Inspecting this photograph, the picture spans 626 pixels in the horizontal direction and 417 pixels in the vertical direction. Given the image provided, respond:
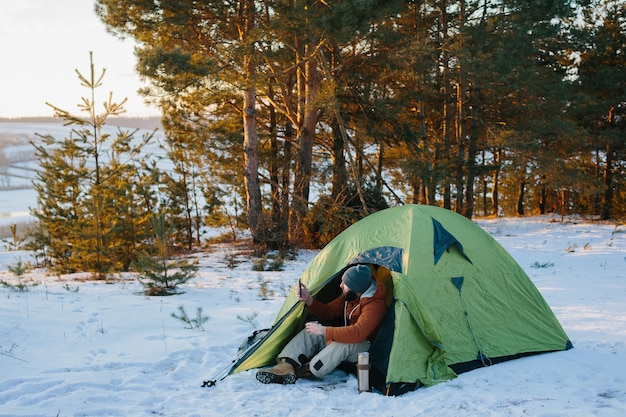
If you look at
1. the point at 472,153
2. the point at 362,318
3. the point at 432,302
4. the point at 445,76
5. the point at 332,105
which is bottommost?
the point at 362,318

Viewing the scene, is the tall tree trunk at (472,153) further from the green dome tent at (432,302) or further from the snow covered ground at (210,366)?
the green dome tent at (432,302)

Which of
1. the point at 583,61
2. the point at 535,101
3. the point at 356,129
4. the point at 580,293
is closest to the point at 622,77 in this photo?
the point at 583,61

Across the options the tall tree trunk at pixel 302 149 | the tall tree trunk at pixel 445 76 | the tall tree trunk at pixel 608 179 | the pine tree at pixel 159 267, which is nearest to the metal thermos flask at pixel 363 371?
the pine tree at pixel 159 267

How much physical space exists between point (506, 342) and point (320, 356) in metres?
2.07

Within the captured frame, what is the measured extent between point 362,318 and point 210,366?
1785mm

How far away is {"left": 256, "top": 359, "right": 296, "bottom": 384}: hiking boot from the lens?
4.93 meters

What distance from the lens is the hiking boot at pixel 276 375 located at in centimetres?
493

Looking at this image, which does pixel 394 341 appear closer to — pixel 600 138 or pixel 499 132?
pixel 499 132

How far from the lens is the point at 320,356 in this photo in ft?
16.7

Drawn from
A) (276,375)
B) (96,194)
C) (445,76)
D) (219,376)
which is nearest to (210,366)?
(219,376)

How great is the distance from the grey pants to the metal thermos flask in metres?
0.35

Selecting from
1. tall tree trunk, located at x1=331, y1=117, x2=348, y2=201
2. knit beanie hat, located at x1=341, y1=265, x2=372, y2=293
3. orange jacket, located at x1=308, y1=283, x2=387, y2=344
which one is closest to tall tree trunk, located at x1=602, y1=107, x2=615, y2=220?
tall tree trunk, located at x1=331, y1=117, x2=348, y2=201

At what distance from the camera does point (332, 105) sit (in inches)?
451

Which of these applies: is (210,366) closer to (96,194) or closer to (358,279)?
(358,279)
